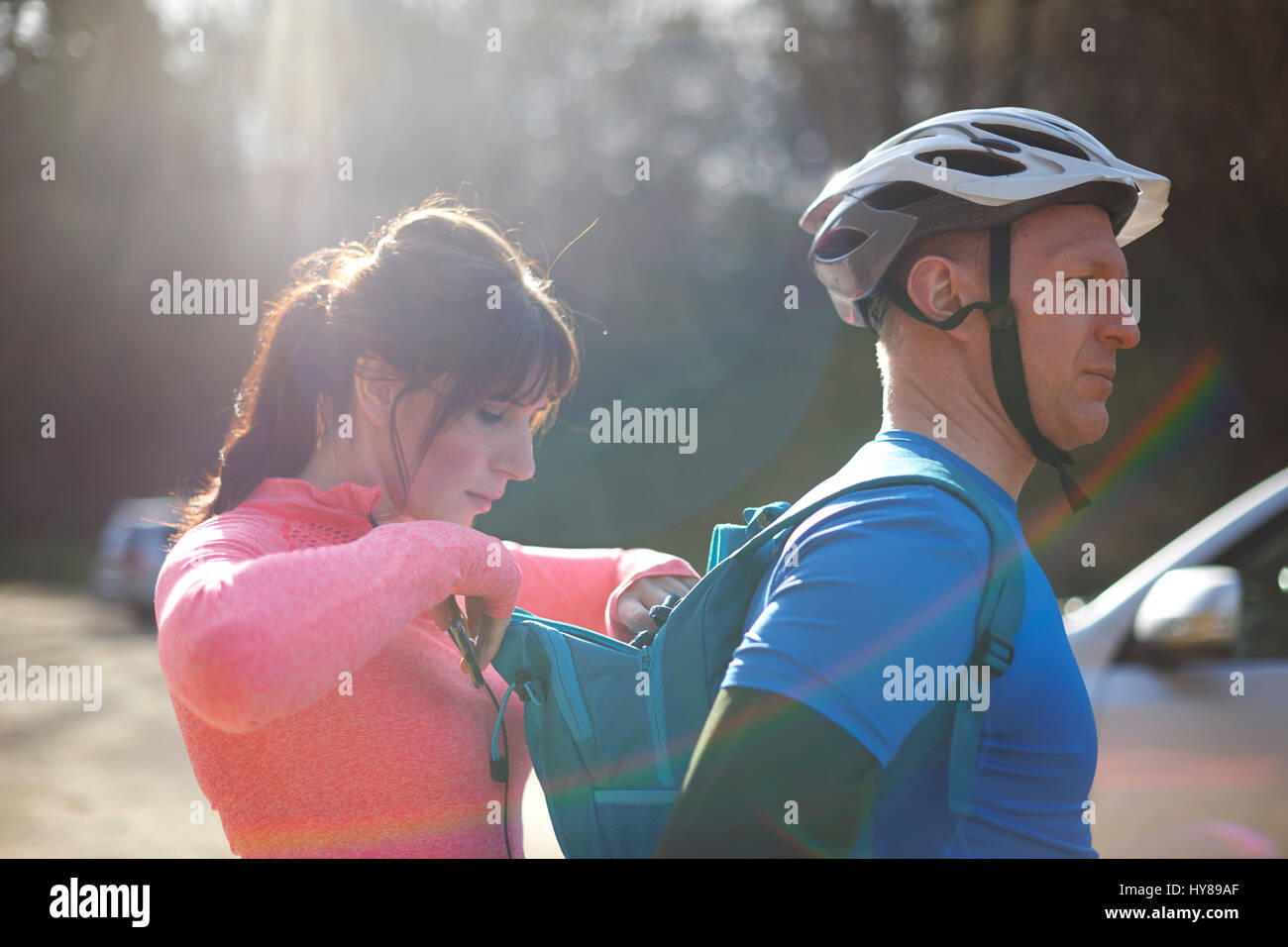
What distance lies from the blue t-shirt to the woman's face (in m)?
0.73

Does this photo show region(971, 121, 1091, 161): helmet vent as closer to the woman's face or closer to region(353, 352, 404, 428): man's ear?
the woman's face

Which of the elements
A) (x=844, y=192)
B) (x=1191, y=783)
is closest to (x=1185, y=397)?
(x=1191, y=783)

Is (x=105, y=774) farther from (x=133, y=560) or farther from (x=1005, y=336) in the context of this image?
(x=1005, y=336)

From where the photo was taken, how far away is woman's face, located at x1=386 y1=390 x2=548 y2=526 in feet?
6.36

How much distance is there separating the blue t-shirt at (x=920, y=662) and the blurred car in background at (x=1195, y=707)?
2085mm

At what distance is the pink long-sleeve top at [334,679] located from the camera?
136 centimetres

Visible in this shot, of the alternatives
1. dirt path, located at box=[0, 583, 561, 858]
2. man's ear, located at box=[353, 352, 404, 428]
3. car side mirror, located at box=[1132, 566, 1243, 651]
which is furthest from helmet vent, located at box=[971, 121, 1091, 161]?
dirt path, located at box=[0, 583, 561, 858]

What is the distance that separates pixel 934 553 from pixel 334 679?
84cm

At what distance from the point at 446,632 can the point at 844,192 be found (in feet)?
3.69

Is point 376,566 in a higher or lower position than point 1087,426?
lower

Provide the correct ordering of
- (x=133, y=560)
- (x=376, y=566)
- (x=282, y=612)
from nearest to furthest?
(x=282, y=612) → (x=376, y=566) → (x=133, y=560)

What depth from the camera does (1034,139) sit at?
1921 mm

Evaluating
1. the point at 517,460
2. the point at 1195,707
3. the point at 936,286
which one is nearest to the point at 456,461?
the point at 517,460
